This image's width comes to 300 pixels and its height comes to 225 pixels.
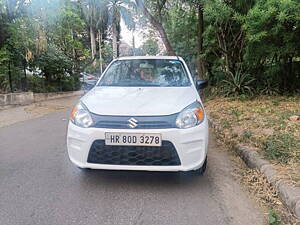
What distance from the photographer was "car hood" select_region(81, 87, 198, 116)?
3168mm

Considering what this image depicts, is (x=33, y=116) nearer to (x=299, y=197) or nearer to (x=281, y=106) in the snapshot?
(x=281, y=106)

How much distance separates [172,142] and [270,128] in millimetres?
2931

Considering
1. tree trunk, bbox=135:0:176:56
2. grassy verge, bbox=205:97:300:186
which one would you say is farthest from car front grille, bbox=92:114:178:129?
tree trunk, bbox=135:0:176:56

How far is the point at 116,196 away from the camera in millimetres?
3141

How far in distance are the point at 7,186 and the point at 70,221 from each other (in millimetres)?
1227

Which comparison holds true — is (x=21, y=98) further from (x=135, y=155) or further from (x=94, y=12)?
(x=94, y=12)

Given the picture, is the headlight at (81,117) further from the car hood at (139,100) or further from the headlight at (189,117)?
the headlight at (189,117)

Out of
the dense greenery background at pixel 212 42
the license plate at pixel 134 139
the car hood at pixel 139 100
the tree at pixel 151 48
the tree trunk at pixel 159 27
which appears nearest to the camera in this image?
the license plate at pixel 134 139

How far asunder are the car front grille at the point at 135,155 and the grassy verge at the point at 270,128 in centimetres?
130

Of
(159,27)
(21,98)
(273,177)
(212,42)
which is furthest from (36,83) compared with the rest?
(273,177)

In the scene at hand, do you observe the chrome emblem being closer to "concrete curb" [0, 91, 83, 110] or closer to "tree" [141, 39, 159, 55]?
"concrete curb" [0, 91, 83, 110]

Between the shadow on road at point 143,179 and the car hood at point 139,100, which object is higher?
the car hood at point 139,100

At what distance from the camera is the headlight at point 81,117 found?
321 centimetres

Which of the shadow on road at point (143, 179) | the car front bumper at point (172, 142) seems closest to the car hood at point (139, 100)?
the car front bumper at point (172, 142)
